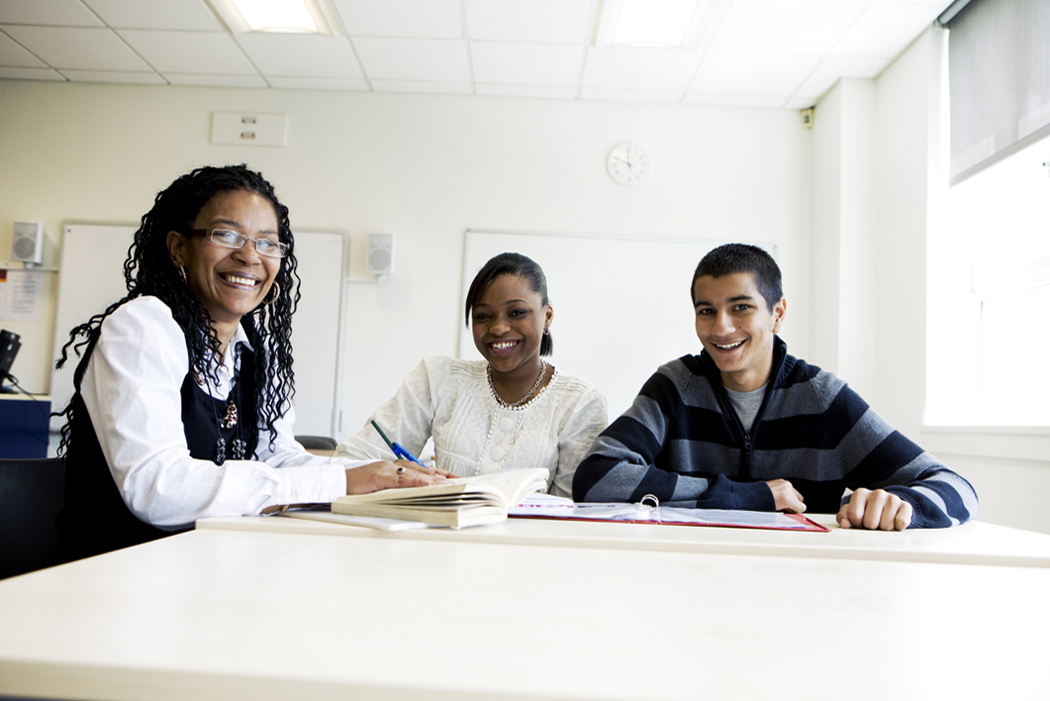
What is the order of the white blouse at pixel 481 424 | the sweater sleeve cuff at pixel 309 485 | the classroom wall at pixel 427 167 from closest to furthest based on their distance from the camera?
the sweater sleeve cuff at pixel 309 485
the white blouse at pixel 481 424
the classroom wall at pixel 427 167

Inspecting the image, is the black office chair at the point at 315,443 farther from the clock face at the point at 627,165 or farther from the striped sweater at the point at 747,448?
the clock face at the point at 627,165

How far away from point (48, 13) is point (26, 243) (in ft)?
4.09

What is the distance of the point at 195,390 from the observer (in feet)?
4.28

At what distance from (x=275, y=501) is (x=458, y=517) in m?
0.34

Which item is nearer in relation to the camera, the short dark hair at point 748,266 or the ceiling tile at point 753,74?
the short dark hair at point 748,266

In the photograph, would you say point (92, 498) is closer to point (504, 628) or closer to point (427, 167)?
point (504, 628)

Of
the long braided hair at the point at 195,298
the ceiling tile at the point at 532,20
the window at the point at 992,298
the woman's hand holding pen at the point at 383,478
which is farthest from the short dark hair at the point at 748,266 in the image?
the ceiling tile at the point at 532,20

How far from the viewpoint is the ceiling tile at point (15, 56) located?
3.69 metres

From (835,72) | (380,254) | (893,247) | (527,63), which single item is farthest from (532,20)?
(893,247)

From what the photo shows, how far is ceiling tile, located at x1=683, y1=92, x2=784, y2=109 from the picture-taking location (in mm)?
3951

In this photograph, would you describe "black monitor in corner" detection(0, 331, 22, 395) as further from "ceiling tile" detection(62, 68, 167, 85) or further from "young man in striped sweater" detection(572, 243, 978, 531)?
"young man in striped sweater" detection(572, 243, 978, 531)

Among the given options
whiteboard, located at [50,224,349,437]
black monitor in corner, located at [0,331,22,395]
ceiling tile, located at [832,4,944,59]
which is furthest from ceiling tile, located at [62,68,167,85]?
ceiling tile, located at [832,4,944,59]

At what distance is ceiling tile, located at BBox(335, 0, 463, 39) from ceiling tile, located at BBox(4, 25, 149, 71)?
1291 millimetres

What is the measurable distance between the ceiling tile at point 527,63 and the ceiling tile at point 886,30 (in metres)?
1.28
